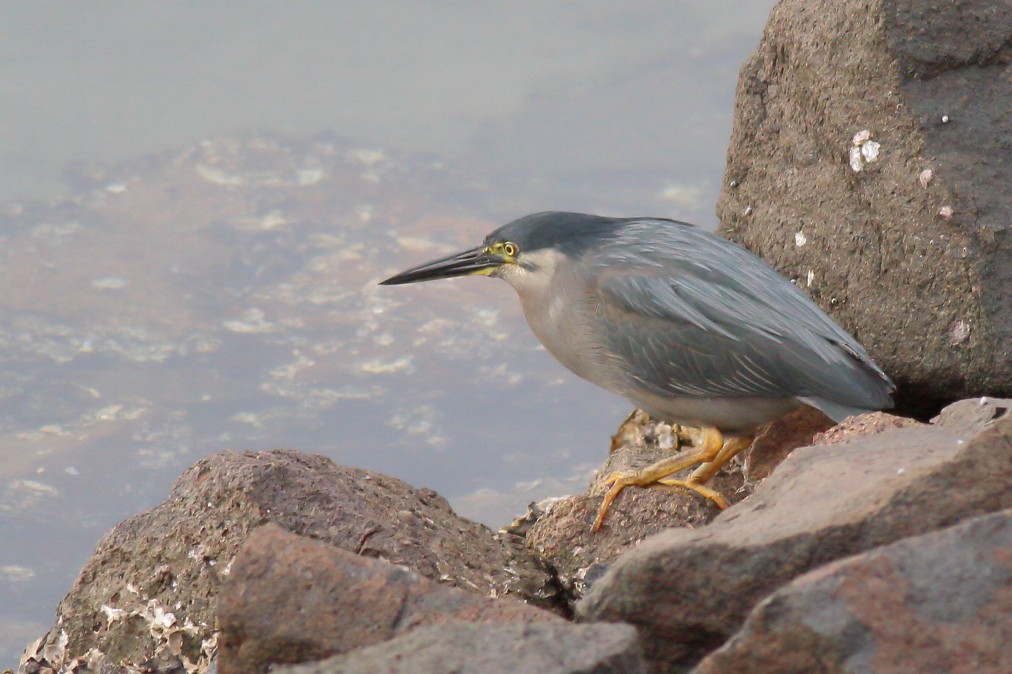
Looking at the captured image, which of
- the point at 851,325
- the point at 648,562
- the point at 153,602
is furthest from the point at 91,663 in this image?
the point at 851,325

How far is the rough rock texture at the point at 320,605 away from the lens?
299cm

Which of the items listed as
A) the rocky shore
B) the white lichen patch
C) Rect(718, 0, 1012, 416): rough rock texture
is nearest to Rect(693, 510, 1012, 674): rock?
the rocky shore

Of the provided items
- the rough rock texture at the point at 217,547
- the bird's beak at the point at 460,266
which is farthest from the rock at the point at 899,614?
the bird's beak at the point at 460,266

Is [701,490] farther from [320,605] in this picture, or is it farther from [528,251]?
[320,605]

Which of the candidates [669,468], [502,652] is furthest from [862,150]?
[502,652]

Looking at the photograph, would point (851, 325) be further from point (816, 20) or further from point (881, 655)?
point (881, 655)

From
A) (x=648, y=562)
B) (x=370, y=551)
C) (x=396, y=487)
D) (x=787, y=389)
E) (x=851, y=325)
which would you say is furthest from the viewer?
(x=851, y=325)

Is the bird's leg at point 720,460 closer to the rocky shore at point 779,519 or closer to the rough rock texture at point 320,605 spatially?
the rocky shore at point 779,519

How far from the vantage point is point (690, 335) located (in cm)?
506

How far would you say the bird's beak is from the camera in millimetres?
5695

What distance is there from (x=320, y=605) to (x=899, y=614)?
50.4 inches

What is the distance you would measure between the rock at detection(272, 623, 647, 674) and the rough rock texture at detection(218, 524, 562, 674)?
0.35 meters

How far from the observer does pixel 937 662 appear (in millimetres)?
2365

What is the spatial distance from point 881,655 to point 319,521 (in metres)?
1.94
